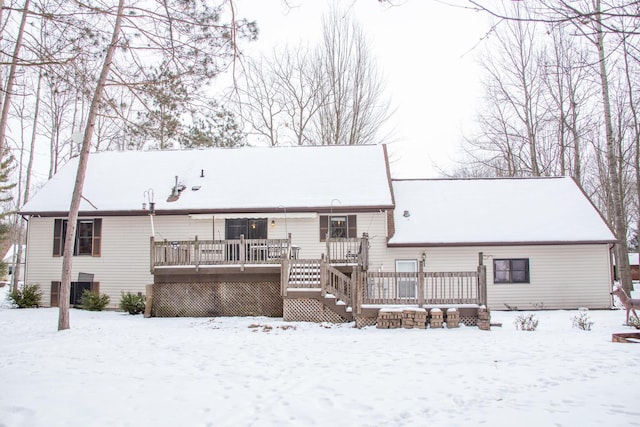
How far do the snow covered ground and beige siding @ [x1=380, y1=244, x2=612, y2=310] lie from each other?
617 cm

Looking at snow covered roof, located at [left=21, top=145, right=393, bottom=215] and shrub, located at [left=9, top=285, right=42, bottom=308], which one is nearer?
shrub, located at [left=9, top=285, right=42, bottom=308]

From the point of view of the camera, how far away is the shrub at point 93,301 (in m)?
18.8

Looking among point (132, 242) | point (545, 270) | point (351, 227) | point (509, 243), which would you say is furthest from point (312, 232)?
point (545, 270)

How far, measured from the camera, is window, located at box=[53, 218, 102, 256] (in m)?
20.3

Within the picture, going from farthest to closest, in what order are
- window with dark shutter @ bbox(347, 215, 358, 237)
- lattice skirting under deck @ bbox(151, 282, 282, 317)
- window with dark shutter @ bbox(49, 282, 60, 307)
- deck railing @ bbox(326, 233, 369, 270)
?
window with dark shutter @ bbox(49, 282, 60, 307) < window with dark shutter @ bbox(347, 215, 358, 237) < lattice skirting under deck @ bbox(151, 282, 282, 317) < deck railing @ bbox(326, 233, 369, 270)

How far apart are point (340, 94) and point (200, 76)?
23.5 meters

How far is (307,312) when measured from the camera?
1495cm

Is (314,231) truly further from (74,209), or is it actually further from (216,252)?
(74,209)

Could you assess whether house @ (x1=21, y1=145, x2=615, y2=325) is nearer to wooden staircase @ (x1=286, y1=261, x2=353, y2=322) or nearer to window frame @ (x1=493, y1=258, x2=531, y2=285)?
window frame @ (x1=493, y1=258, x2=531, y2=285)

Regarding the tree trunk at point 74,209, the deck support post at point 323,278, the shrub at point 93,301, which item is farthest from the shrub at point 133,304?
the deck support post at point 323,278

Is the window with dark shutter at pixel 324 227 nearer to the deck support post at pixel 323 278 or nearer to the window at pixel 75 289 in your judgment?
the deck support post at pixel 323 278

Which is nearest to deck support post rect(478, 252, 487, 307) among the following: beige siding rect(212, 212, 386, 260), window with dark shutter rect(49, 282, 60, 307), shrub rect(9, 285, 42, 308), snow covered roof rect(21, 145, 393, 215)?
snow covered roof rect(21, 145, 393, 215)

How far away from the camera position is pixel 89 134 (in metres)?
13.3

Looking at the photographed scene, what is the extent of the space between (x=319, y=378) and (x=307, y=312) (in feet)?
23.1
